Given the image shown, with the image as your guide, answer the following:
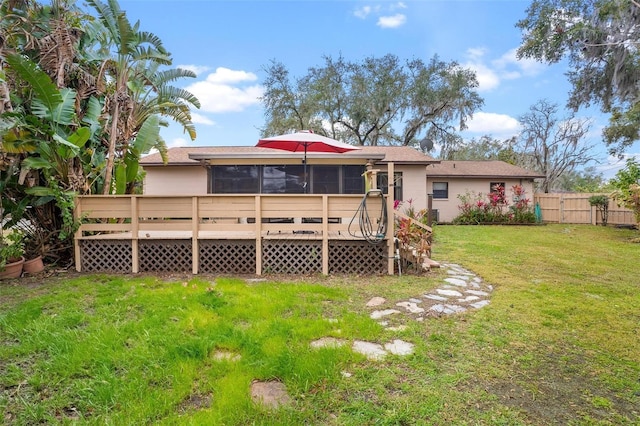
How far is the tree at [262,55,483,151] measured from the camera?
1933cm

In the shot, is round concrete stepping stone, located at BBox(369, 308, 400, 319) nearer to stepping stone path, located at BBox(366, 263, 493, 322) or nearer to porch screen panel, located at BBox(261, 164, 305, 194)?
stepping stone path, located at BBox(366, 263, 493, 322)

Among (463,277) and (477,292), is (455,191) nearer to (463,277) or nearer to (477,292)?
(463,277)

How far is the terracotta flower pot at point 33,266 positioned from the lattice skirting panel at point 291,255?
378 cm

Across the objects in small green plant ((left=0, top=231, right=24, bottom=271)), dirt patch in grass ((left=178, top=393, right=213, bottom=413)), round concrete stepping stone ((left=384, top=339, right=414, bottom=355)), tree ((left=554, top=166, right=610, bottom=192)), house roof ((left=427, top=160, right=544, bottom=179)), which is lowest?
dirt patch in grass ((left=178, top=393, right=213, bottom=413))

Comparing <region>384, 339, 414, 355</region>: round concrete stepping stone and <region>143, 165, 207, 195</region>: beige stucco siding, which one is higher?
<region>143, 165, 207, 195</region>: beige stucco siding

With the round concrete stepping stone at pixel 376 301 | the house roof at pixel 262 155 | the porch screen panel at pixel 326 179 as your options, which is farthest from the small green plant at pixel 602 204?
the round concrete stepping stone at pixel 376 301

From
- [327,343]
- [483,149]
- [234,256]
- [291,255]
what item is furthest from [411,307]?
[483,149]

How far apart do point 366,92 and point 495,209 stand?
9706 millimetres

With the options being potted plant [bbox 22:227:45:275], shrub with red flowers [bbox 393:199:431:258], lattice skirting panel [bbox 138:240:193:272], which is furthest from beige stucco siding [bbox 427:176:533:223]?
potted plant [bbox 22:227:45:275]

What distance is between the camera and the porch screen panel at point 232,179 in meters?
9.74

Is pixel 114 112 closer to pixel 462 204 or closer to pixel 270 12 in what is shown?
pixel 270 12

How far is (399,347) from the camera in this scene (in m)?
2.90

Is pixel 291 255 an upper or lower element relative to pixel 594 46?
lower

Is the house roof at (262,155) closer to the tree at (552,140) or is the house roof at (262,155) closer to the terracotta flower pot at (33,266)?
the terracotta flower pot at (33,266)
